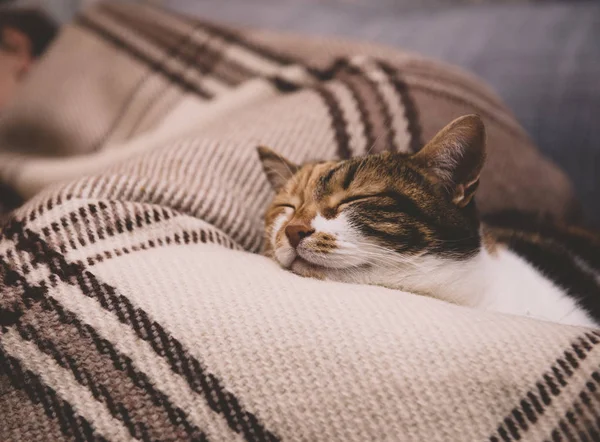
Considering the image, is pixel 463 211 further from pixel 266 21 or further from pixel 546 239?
pixel 266 21

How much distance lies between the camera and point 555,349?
370 millimetres

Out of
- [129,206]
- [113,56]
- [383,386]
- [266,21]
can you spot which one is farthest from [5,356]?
[266,21]

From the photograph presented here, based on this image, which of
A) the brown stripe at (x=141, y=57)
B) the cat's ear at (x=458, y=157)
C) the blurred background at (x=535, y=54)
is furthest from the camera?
the brown stripe at (x=141, y=57)

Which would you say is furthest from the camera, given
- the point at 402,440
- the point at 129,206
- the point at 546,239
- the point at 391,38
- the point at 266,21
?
the point at 266,21

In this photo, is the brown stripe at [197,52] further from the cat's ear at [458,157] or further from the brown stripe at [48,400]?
the brown stripe at [48,400]

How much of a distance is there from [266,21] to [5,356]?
1.26 m

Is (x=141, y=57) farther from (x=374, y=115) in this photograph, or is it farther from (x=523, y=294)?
(x=523, y=294)

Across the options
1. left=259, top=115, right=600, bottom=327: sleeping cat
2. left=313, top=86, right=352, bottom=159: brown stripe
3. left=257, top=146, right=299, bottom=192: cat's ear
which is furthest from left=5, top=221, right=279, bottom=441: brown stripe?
left=313, top=86, right=352, bottom=159: brown stripe

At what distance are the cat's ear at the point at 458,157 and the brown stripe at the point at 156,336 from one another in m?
0.32

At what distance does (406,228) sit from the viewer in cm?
49

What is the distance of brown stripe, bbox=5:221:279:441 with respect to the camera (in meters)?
0.36

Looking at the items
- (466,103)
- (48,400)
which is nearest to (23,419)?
(48,400)

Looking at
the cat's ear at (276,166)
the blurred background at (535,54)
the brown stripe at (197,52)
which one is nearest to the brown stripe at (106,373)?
the cat's ear at (276,166)

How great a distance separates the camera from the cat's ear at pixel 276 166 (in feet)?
2.00
